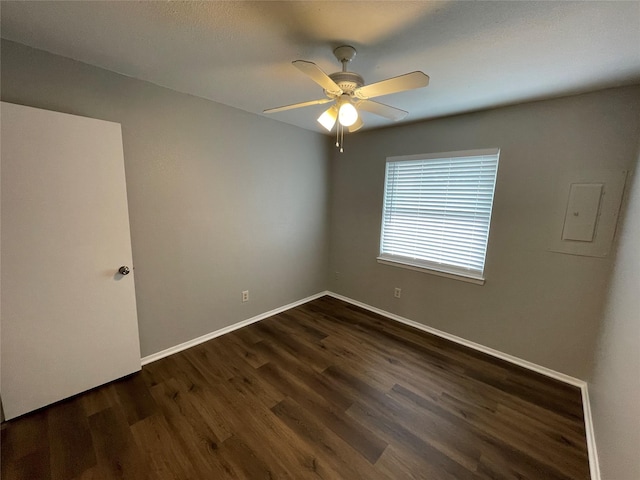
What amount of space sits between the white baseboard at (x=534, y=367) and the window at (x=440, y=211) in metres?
0.69

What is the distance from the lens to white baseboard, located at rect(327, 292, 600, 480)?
1.54 m

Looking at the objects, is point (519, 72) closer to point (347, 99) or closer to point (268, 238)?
point (347, 99)

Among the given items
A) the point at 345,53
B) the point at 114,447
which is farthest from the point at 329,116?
the point at 114,447

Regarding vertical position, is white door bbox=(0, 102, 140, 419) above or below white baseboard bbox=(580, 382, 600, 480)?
above

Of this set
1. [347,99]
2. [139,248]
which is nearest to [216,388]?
[139,248]

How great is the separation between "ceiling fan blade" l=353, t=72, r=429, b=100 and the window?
62.2 inches

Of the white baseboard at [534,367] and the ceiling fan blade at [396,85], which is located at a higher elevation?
the ceiling fan blade at [396,85]

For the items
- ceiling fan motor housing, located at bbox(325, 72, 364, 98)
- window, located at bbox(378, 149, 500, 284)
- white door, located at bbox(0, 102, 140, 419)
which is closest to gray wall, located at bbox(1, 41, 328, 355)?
white door, located at bbox(0, 102, 140, 419)

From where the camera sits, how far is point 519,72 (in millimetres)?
1701

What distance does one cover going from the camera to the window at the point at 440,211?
2.56 metres

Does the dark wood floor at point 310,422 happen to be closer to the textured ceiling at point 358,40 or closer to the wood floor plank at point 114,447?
the wood floor plank at point 114,447

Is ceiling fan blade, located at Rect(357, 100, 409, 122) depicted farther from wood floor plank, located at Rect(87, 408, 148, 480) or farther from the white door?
wood floor plank, located at Rect(87, 408, 148, 480)

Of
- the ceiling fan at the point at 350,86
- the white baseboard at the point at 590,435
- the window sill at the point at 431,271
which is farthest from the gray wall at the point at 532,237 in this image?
the ceiling fan at the point at 350,86

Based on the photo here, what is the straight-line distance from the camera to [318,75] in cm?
129
